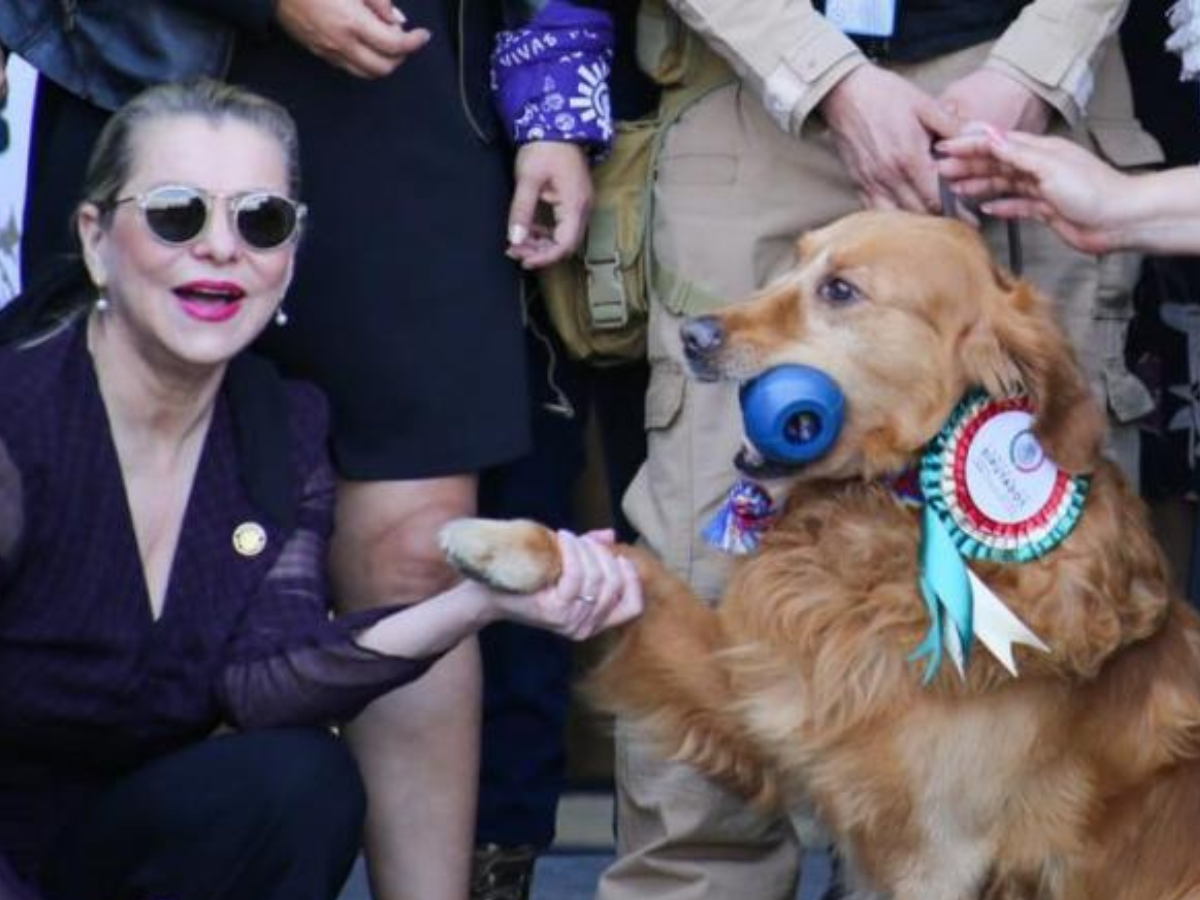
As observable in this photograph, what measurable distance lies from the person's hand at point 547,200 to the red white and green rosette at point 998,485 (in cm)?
70

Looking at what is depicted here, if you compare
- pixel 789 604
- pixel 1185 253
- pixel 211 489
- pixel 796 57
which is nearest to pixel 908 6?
pixel 796 57

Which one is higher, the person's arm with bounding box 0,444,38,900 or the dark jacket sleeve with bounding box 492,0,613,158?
the dark jacket sleeve with bounding box 492,0,613,158

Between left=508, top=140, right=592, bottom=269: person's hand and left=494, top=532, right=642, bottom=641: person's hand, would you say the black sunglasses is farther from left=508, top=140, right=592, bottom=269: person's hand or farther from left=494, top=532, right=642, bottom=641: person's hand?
left=494, top=532, right=642, bottom=641: person's hand

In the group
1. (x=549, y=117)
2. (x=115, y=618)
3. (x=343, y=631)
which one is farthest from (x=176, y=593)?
(x=549, y=117)

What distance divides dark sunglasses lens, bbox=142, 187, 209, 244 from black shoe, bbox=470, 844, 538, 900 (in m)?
1.27

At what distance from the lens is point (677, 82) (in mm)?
4176

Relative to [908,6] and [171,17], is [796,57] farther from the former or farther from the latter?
[171,17]

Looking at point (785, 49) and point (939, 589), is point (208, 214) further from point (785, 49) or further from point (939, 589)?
point (939, 589)

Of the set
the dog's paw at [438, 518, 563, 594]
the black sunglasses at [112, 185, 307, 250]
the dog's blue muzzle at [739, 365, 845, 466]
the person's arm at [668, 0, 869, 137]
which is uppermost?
the person's arm at [668, 0, 869, 137]

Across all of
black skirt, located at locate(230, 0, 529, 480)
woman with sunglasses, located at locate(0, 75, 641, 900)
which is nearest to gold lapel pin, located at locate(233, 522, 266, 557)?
woman with sunglasses, located at locate(0, 75, 641, 900)

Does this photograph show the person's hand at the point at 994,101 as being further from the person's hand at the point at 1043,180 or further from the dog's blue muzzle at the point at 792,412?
the dog's blue muzzle at the point at 792,412

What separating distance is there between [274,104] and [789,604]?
0.94 meters

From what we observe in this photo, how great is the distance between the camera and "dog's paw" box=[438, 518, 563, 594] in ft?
11.6

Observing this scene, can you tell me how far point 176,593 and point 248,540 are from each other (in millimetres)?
126
